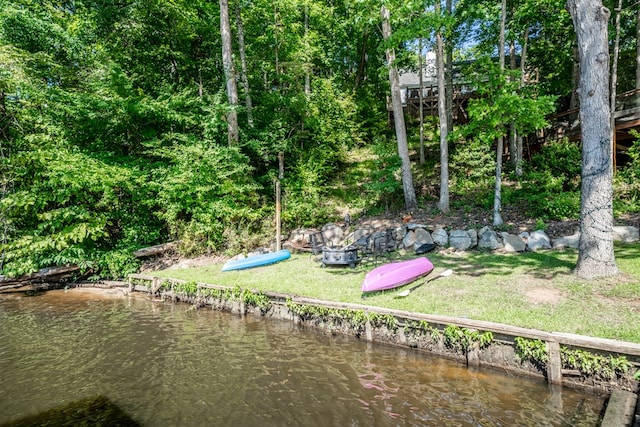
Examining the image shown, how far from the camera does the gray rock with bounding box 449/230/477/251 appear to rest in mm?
9781

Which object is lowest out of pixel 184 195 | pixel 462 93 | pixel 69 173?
pixel 184 195

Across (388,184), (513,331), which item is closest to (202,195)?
(388,184)

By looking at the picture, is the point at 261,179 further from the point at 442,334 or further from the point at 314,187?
the point at 442,334

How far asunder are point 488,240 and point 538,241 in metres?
1.30

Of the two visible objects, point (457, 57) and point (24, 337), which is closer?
point (24, 337)

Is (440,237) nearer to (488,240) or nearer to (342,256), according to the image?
(488,240)

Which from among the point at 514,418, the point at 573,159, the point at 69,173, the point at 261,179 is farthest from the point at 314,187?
the point at 514,418

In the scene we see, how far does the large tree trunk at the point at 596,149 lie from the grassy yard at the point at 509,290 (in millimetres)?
502

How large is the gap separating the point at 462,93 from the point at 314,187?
1184 cm

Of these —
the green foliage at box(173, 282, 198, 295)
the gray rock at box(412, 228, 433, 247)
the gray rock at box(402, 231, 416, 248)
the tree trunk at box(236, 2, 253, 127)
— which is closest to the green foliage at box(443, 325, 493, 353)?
the gray rock at box(412, 228, 433, 247)

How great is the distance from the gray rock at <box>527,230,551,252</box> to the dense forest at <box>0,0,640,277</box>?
4.48 ft

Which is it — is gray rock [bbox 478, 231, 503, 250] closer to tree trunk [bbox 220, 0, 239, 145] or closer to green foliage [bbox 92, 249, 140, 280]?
tree trunk [bbox 220, 0, 239, 145]

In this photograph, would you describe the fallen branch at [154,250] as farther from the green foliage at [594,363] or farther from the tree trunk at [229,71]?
the green foliage at [594,363]

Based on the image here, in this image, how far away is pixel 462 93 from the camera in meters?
18.9
